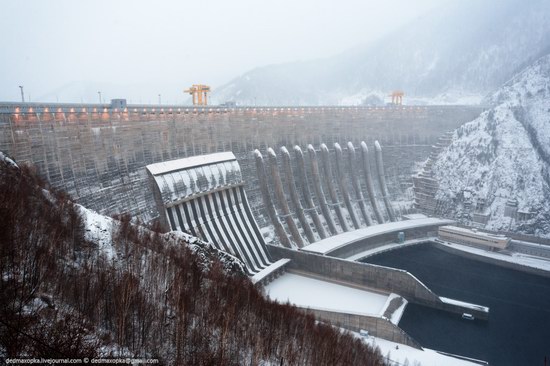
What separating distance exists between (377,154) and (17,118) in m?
36.5

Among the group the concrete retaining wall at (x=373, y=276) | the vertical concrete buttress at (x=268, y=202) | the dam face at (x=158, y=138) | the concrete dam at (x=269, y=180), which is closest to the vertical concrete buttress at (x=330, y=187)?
the concrete dam at (x=269, y=180)

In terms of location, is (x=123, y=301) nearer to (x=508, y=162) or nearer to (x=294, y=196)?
(x=294, y=196)

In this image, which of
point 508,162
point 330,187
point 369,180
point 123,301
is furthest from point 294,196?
point 123,301

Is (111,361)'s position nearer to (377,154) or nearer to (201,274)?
(201,274)

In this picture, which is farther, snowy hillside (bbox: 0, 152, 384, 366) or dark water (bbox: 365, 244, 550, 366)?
dark water (bbox: 365, 244, 550, 366)

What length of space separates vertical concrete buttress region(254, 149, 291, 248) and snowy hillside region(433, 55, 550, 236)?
21.2 m

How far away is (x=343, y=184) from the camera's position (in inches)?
1639

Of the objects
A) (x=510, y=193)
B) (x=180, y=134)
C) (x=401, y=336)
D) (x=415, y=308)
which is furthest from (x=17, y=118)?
(x=510, y=193)

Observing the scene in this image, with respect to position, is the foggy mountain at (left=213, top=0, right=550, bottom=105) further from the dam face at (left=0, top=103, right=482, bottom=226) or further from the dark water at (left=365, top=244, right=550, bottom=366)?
the dark water at (left=365, top=244, right=550, bottom=366)

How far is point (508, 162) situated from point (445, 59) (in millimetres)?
55561

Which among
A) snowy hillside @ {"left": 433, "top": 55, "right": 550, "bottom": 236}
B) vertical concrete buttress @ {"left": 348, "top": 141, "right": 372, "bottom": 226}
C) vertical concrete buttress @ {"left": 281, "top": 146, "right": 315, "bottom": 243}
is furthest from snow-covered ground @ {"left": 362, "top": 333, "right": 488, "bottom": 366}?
snowy hillside @ {"left": 433, "top": 55, "right": 550, "bottom": 236}

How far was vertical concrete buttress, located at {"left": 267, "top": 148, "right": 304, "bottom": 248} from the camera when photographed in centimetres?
3478

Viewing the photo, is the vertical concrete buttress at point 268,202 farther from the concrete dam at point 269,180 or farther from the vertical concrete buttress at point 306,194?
the vertical concrete buttress at point 306,194

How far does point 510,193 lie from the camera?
40.7m
